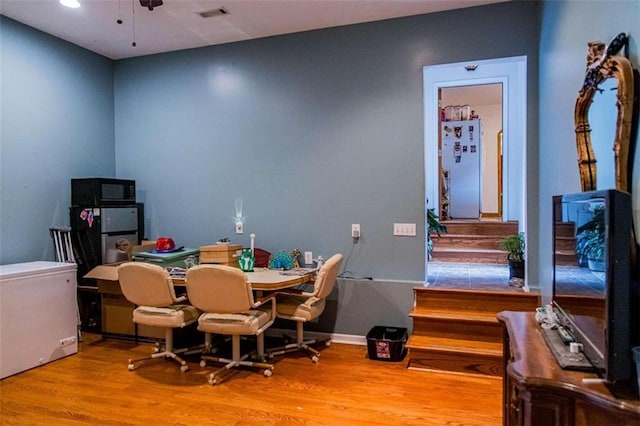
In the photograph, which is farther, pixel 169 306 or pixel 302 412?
pixel 169 306

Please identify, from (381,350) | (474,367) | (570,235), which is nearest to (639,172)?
(570,235)

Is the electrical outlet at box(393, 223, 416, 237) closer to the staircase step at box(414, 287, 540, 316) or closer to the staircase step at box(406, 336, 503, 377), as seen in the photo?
the staircase step at box(414, 287, 540, 316)

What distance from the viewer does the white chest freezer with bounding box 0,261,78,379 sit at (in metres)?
3.33

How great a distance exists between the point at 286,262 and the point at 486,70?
3963 millimetres

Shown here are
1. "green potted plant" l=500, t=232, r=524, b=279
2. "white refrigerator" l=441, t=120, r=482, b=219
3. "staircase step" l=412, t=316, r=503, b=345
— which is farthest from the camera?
"white refrigerator" l=441, t=120, r=482, b=219

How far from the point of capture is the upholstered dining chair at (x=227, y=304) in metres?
3.10

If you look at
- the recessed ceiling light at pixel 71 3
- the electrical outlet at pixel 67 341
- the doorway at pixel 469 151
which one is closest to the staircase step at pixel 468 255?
the doorway at pixel 469 151

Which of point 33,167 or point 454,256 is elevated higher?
point 33,167

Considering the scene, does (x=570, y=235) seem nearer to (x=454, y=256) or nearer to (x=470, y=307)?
(x=470, y=307)

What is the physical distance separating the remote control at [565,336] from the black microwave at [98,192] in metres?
4.20

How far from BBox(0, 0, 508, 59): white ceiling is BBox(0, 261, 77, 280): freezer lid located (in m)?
2.30

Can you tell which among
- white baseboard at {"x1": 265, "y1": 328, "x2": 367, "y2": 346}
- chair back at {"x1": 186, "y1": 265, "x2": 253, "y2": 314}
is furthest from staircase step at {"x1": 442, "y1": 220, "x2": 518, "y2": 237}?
chair back at {"x1": 186, "y1": 265, "x2": 253, "y2": 314}

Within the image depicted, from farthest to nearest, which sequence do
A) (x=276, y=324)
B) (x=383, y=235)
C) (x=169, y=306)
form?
(x=276, y=324)
(x=383, y=235)
(x=169, y=306)

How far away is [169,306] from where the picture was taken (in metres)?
3.55
